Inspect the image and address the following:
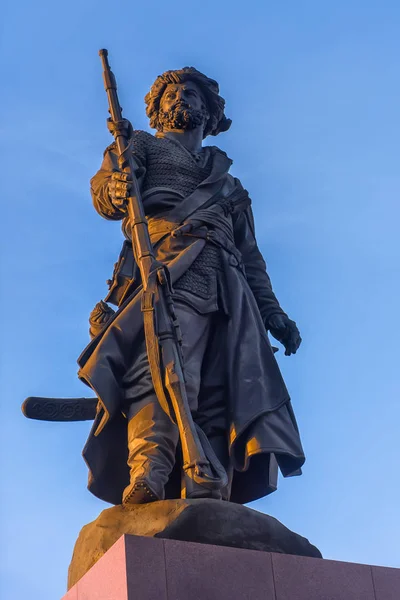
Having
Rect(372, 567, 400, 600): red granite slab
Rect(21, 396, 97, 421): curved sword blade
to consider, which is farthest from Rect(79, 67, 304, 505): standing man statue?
Rect(372, 567, 400, 600): red granite slab

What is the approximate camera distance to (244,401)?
814cm

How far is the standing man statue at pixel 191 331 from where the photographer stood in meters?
7.98

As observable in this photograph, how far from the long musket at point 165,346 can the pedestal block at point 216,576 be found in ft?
2.45

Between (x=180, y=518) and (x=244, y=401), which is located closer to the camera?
(x=180, y=518)

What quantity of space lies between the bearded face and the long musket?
790 millimetres

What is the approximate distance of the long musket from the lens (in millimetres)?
7293

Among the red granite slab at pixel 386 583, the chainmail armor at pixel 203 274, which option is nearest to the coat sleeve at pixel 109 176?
the chainmail armor at pixel 203 274

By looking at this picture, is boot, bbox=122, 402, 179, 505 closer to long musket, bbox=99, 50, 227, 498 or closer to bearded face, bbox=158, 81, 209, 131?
long musket, bbox=99, 50, 227, 498

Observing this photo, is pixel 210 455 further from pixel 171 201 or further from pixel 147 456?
pixel 171 201

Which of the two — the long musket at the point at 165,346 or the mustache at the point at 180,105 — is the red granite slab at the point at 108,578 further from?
the mustache at the point at 180,105

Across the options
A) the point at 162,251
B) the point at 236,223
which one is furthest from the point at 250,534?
the point at 236,223

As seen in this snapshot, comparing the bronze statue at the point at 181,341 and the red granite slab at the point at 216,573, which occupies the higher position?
the bronze statue at the point at 181,341

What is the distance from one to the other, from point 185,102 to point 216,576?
437cm

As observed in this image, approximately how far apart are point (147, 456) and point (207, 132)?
3330 mm
